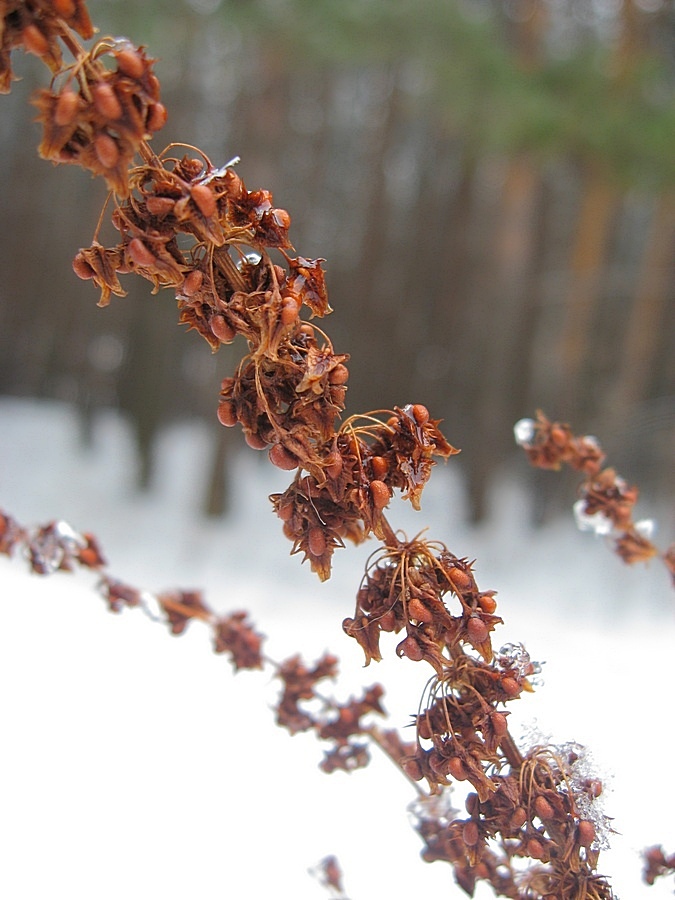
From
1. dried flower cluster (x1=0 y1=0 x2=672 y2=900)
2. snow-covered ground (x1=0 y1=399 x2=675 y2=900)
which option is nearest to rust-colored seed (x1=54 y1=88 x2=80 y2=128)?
dried flower cluster (x1=0 y1=0 x2=672 y2=900)

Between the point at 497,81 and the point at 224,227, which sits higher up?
the point at 497,81

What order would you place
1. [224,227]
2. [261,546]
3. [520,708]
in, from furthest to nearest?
[261,546], [520,708], [224,227]

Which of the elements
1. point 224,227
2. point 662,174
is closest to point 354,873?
point 224,227

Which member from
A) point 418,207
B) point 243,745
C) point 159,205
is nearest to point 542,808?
point 159,205

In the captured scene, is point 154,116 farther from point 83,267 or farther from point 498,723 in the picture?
point 498,723

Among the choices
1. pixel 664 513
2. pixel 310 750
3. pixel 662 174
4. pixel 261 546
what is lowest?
pixel 310 750

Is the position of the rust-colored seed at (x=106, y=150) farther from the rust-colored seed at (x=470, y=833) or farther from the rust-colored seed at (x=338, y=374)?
the rust-colored seed at (x=470, y=833)

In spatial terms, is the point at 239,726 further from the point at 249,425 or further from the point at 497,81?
the point at 497,81
